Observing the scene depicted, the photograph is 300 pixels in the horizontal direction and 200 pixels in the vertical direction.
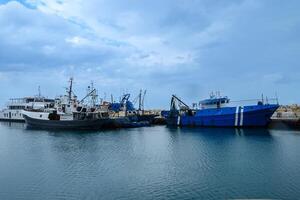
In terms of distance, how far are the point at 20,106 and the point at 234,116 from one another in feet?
230

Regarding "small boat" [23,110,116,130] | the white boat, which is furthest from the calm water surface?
the white boat

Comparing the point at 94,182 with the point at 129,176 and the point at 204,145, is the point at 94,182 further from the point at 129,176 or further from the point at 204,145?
the point at 204,145

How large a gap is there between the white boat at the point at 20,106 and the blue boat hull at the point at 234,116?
4751 centimetres

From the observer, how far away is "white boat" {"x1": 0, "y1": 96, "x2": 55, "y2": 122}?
103438 millimetres

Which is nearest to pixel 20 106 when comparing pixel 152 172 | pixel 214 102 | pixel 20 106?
pixel 20 106

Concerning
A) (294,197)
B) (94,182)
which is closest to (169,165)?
(94,182)

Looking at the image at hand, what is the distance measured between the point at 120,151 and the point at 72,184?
16.3 m

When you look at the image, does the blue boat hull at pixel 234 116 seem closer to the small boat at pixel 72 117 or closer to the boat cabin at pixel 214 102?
the boat cabin at pixel 214 102

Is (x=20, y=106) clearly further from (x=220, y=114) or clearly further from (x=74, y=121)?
(x=220, y=114)

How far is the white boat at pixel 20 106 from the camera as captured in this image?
10344 cm

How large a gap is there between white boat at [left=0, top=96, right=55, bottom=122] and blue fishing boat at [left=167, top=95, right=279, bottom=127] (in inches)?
1587

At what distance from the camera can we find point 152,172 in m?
26.7

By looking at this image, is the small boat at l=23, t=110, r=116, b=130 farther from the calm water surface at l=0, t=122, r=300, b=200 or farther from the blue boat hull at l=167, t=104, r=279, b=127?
the calm water surface at l=0, t=122, r=300, b=200

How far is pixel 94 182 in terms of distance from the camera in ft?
77.1
